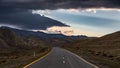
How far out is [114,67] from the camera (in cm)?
3434

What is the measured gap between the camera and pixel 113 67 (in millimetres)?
34281

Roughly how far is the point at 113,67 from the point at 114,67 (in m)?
0.13

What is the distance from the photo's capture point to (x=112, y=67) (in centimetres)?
3422

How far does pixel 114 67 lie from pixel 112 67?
261 millimetres

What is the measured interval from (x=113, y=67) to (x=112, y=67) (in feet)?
0.43
